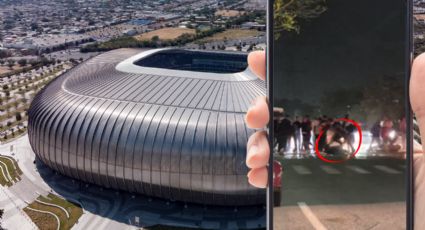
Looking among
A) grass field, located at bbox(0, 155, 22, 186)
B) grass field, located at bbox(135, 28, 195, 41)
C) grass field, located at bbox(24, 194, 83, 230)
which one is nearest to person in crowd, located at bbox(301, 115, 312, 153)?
grass field, located at bbox(24, 194, 83, 230)

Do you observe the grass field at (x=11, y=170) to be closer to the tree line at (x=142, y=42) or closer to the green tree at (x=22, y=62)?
the green tree at (x=22, y=62)

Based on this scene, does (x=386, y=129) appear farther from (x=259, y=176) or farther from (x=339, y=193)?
(x=259, y=176)

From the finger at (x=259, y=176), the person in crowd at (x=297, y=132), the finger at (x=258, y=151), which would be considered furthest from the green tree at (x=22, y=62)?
the person in crowd at (x=297, y=132)

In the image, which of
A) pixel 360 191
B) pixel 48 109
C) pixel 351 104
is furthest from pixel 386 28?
pixel 48 109

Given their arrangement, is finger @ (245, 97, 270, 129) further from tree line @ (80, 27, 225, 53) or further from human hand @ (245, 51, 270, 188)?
tree line @ (80, 27, 225, 53)

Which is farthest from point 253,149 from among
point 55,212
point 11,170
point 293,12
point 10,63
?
point 10,63

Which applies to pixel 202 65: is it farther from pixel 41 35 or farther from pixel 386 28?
pixel 41 35
